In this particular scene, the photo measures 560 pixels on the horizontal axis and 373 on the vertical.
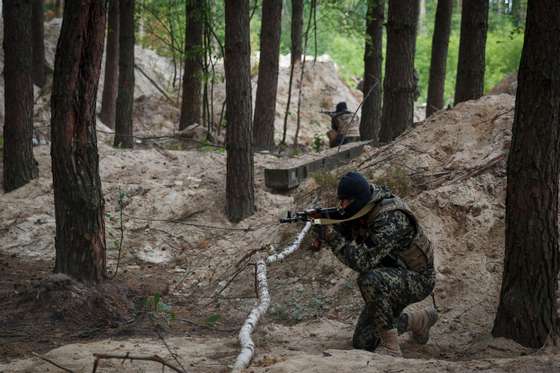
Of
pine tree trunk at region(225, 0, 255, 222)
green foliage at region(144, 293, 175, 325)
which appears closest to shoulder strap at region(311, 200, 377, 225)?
green foliage at region(144, 293, 175, 325)

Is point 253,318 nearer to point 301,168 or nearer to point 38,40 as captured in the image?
point 301,168

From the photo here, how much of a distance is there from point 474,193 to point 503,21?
39.1 metres

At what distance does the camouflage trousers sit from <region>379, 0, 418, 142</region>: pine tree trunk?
6150 mm

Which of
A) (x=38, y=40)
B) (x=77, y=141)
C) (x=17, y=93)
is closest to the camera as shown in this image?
(x=77, y=141)

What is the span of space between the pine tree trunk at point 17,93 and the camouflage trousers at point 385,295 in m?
7.80

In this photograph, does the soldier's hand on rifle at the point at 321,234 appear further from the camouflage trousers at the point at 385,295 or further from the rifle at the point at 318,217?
the camouflage trousers at the point at 385,295

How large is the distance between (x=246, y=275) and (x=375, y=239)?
3288 millimetres

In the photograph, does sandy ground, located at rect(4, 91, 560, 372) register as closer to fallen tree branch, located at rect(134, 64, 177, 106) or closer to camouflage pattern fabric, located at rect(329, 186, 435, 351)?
camouflage pattern fabric, located at rect(329, 186, 435, 351)

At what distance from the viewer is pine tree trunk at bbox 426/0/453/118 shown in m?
16.1

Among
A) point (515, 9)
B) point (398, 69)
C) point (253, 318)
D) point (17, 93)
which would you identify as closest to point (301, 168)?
point (398, 69)

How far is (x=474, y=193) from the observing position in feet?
28.1

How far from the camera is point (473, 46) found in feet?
41.0

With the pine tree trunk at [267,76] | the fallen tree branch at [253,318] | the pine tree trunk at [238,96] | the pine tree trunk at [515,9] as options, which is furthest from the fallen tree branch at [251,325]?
the pine tree trunk at [515,9]

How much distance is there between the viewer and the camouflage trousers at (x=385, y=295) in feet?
20.3
